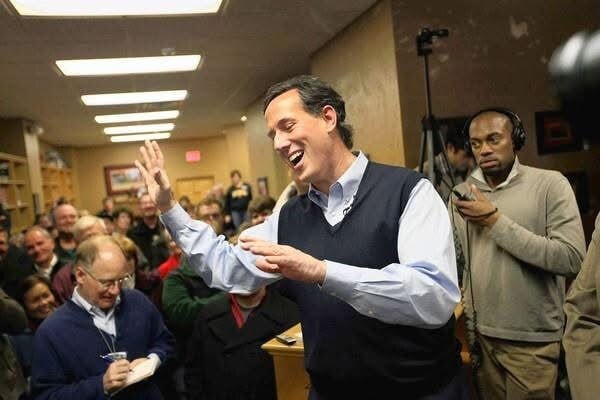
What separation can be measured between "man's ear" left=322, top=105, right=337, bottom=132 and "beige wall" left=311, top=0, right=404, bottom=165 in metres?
2.32

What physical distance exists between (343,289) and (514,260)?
1.12m

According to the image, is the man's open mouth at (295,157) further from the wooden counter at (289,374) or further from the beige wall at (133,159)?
the beige wall at (133,159)

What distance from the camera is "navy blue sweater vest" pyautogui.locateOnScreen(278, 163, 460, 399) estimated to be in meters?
1.21

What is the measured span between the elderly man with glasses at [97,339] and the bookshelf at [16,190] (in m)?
5.26

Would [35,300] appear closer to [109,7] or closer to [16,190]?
[109,7]

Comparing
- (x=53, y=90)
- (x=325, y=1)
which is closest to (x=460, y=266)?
(x=325, y=1)

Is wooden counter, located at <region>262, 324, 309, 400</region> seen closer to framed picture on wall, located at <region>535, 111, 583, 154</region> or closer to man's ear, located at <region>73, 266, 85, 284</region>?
man's ear, located at <region>73, 266, 85, 284</region>

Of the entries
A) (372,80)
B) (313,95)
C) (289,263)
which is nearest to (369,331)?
(289,263)

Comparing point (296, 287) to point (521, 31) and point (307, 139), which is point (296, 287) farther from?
point (521, 31)

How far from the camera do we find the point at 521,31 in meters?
3.60

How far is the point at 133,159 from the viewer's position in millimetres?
12633

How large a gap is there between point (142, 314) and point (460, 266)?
1314 mm

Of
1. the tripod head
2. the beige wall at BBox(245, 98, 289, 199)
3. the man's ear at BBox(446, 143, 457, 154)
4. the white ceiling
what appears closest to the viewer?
the tripod head

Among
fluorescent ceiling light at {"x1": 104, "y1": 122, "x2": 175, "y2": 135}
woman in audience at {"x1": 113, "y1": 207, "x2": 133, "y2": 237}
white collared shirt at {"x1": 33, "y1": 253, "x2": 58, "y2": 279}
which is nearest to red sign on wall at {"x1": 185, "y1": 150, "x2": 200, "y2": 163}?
fluorescent ceiling light at {"x1": 104, "y1": 122, "x2": 175, "y2": 135}
